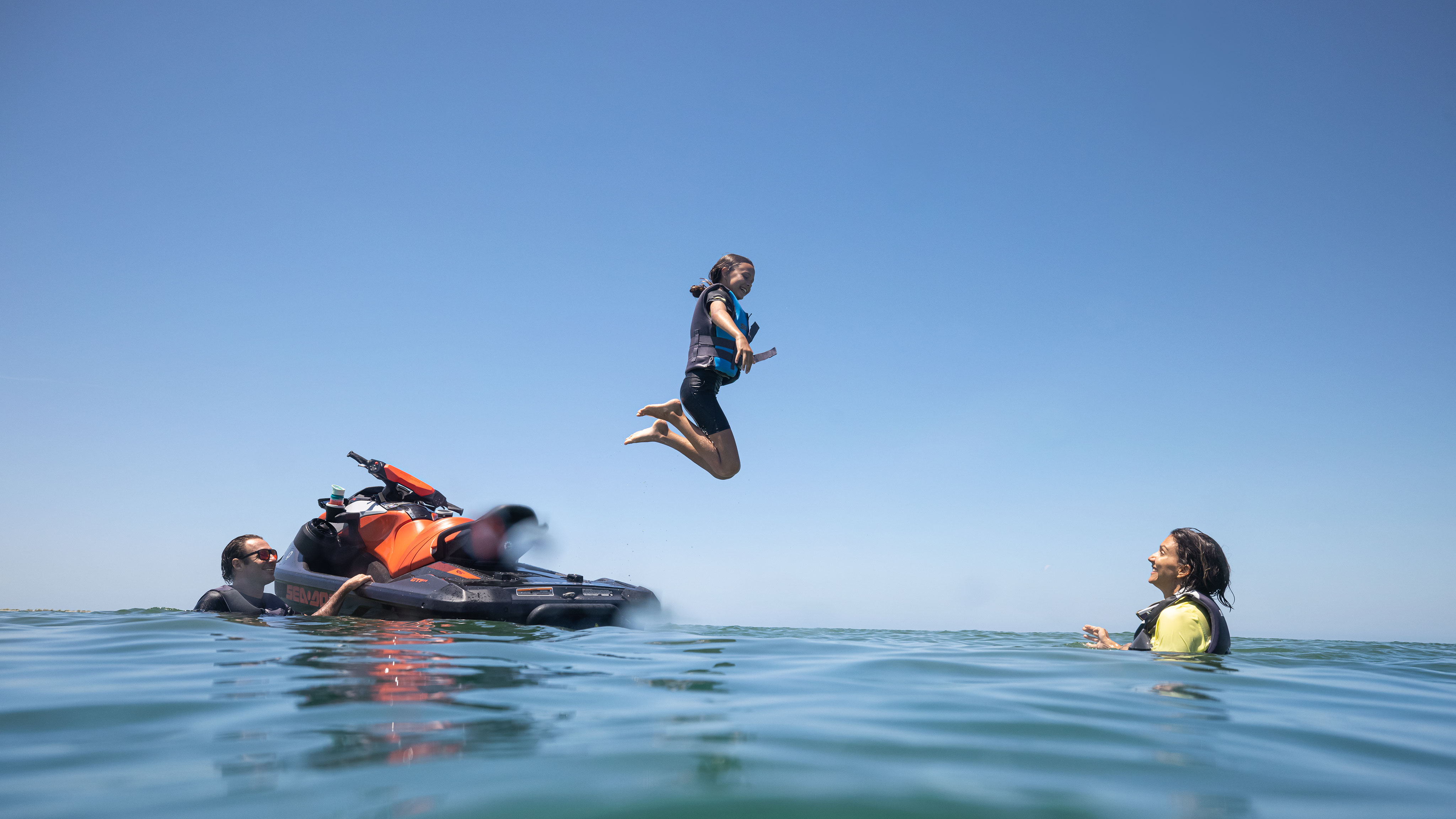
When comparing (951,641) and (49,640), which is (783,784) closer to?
(49,640)

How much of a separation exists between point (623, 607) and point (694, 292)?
3336 mm

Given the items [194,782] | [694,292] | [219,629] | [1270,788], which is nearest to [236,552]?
[219,629]

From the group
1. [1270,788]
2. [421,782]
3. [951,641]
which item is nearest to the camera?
[421,782]

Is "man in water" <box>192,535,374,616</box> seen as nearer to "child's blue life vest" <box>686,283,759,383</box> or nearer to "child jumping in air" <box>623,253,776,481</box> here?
"child jumping in air" <box>623,253,776,481</box>

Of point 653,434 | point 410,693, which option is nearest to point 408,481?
point 653,434

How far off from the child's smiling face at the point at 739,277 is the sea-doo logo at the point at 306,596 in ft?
17.7

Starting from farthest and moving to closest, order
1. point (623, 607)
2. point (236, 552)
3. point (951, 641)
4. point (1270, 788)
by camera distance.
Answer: point (951, 641) → point (623, 607) → point (236, 552) → point (1270, 788)

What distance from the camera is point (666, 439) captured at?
24.2ft

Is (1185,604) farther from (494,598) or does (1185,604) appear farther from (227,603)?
(227,603)

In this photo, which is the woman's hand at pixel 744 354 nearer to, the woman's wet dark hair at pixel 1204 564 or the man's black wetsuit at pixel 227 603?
the woman's wet dark hair at pixel 1204 564

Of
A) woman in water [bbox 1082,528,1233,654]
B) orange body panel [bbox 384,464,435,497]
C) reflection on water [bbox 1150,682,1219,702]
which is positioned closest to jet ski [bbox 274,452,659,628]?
orange body panel [bbox 384,464,435,497]

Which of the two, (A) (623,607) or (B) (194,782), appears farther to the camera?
(A) (623,607)

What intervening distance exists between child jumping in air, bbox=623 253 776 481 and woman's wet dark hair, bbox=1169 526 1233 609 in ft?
11.9

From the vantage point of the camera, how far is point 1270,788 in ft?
6.37
